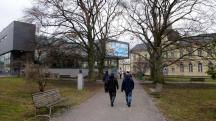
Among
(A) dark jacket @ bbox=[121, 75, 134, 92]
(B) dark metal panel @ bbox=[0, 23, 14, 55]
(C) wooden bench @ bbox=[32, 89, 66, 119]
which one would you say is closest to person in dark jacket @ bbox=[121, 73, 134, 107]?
(A) dark jacket @ bbox=[121, 75, 134, 92]

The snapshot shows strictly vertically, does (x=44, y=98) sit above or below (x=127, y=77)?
below

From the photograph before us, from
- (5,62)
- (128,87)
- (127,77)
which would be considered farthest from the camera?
(5,62)

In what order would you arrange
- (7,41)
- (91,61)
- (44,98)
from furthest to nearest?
1. (7,41)
2. (91,61)
3. (44,98)

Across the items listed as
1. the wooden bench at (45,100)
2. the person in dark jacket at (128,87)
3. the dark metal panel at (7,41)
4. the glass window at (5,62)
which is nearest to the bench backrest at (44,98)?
the wooden bench at (45,100)

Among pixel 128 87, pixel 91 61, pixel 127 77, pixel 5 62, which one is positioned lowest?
pixel 128 87

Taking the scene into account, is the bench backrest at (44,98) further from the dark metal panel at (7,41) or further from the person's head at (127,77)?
the dark metal panel at (7,41)

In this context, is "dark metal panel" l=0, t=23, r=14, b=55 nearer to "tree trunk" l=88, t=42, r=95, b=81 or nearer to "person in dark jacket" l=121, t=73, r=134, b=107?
"tree trunk" l=88, t=42, r=95, b=81

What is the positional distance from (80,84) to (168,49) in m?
13.5

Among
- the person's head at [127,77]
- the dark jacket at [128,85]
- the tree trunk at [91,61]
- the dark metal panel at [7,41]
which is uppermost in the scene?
the dark metal panel at [7,41]

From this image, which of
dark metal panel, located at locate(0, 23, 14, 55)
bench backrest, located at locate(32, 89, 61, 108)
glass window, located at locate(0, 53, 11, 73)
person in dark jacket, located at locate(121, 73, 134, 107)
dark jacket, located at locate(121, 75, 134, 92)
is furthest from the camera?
glass window, located at locate(0, 53, 11, 73)

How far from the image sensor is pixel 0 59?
94.5 meters

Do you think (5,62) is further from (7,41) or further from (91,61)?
(91,61)

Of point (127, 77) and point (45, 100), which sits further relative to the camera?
Result: point (127, 77)

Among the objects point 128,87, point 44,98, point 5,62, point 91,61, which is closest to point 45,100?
point 44,98
